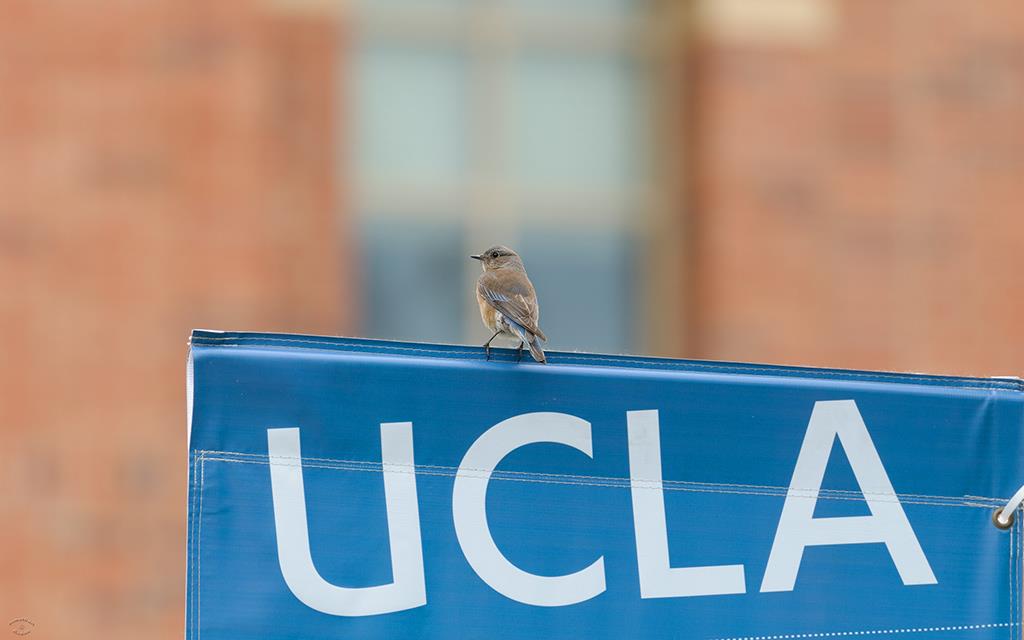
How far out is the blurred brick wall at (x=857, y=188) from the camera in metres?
9.02

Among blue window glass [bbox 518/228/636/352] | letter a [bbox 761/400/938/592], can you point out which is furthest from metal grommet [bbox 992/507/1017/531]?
blue window glass [bbox 518/228/636/352]

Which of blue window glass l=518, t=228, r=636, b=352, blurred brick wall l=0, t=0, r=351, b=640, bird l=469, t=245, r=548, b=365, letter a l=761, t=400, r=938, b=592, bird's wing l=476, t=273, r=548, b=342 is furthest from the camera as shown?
blue window glass l=518, t=228, r=636, b=352

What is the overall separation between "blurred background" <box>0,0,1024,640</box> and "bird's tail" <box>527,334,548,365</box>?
14.7 feet

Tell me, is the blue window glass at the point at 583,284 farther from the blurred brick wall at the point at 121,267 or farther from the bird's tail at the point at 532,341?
the bird's tail at the point at 532,341

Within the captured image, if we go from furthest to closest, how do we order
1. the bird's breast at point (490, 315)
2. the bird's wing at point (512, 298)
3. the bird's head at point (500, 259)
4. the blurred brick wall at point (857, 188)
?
the blurred brick wall at point (857, 188) < the bird's head at point (500, 259) < the bird's breast at point (490, 315) < the bird's wing at point (512, 298)

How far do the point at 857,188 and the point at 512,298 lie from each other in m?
4.97

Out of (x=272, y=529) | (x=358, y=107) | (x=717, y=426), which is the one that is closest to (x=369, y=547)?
(x=272, y=529)

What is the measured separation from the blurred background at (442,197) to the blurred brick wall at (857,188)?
0.7 inches


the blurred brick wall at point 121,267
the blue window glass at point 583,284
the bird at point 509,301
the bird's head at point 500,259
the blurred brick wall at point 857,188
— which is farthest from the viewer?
the blue window glass at point 583,284

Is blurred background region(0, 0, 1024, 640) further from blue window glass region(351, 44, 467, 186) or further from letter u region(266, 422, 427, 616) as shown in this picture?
letter u region(266, 422, 427, 616)

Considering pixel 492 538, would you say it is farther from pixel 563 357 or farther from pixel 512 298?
pixel 512 298

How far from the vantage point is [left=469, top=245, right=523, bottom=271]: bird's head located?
5340mm

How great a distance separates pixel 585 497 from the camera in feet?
11.2

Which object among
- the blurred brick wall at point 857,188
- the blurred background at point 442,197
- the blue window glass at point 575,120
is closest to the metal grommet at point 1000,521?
the blurred background at point 442,197
